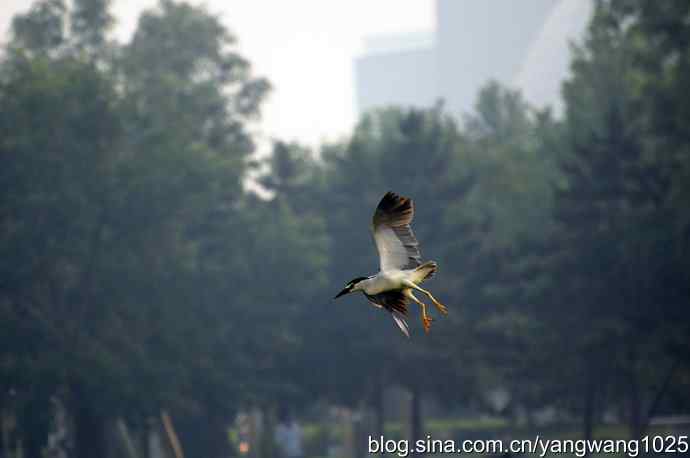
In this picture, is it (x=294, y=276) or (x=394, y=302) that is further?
(x=294, y=276)

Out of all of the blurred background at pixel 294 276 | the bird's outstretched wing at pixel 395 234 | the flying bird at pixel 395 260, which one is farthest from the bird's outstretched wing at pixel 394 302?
the blurred background at pixel 294 276

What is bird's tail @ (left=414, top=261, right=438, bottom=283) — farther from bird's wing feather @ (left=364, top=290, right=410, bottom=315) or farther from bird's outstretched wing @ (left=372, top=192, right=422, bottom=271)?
bird's wing feather @ (left=364, top=290, right=410, bottom=315)

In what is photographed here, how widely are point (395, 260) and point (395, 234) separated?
33cm

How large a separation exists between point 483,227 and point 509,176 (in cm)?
1144

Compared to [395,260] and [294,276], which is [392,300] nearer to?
[395,260]

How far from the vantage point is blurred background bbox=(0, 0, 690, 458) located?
51.2 meters

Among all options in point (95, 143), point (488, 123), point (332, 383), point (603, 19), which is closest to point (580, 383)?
point (332, 383)

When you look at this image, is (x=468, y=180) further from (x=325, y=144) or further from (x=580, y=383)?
(x=325, y=144)

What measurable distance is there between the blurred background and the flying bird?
3093 cm

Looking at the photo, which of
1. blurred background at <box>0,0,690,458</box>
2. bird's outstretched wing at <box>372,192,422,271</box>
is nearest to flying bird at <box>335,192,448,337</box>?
bird's outstretched wing at <box>372,192,422,271</box>

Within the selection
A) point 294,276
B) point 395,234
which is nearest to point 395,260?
point 395,234

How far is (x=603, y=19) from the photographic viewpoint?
249 ft

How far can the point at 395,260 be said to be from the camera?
57.9ft

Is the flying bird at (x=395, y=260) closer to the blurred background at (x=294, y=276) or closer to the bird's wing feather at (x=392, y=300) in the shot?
the bird's wing feather at (x=392, y=300)
